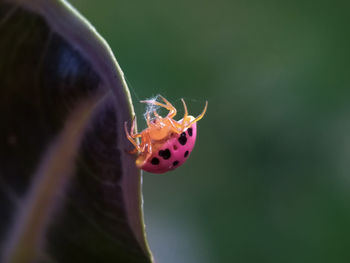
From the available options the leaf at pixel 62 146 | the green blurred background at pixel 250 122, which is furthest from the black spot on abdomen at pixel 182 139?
the green blurred background at pixel 250 122

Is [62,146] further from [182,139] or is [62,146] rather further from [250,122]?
[250,122]

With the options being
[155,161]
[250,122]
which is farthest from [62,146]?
[250,122]

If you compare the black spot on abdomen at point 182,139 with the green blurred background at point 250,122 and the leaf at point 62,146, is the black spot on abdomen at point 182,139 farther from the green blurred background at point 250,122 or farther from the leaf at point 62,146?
the green blurred background at point 250,122

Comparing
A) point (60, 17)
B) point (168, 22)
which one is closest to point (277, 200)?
point (168, 22)

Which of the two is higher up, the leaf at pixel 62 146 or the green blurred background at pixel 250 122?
the green blurred background at pixel 250 122

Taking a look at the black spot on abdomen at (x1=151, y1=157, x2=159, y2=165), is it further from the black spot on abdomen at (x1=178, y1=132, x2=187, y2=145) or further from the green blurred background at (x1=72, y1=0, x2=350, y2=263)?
the green blurred background at (x1=72, y1=0, x2=350, y2=263)

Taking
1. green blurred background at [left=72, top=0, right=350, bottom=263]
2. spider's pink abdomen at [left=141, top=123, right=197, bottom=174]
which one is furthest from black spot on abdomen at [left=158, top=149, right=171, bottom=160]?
green blurred background at [left=72, top=0, right=350, bottom=263]

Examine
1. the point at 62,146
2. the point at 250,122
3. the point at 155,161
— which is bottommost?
the point at 62,146
